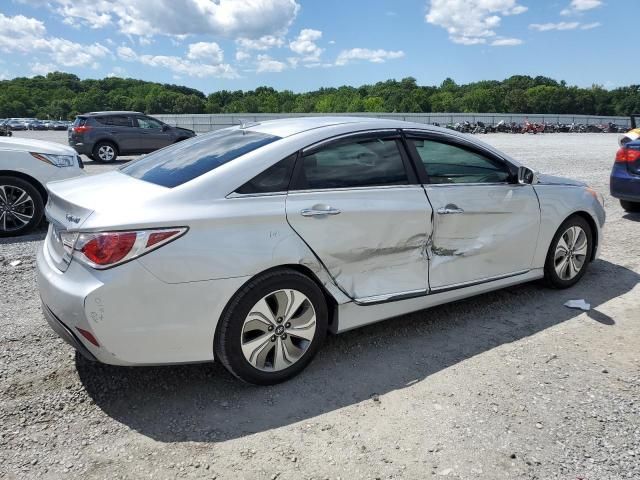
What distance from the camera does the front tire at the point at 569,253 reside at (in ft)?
15.3

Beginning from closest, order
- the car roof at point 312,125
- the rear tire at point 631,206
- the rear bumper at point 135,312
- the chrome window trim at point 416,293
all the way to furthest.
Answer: the rear bumper at point 135,312 < the chrome window trim at point 416,293 < the car roof at point 312,125 < the rear tire at point 631,206

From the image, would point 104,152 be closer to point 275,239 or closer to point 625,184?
point 625,184

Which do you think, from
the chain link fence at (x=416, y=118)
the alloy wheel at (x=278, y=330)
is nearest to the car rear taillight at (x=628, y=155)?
the alloy wheel at (x=278, y=330)

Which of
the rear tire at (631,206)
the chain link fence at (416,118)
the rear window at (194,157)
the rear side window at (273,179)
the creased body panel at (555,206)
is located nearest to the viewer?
the rear side window at (273,179)

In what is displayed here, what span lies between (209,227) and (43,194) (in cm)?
490

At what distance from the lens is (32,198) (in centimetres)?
662

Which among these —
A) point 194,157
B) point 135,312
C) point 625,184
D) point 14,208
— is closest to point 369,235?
point 194,157

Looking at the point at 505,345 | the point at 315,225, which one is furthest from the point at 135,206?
the point at 505,345

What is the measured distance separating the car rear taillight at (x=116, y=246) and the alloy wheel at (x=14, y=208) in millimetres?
4583

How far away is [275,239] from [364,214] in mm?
674

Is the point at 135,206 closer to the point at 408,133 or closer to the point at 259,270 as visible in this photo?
the point at 259,270

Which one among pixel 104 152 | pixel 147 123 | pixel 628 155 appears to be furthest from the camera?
pixel 147 123

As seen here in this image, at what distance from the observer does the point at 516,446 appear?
266cm

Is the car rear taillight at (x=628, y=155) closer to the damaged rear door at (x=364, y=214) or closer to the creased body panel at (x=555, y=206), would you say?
the creased body panel at (x=555, y=206)
